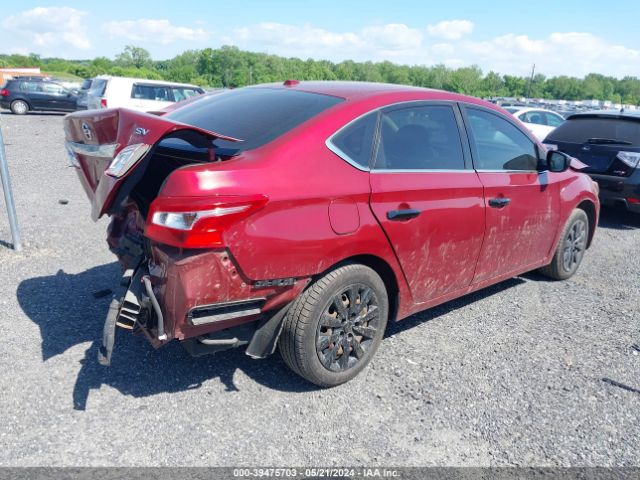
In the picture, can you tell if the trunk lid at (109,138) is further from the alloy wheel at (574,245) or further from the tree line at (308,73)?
the tree line at (308,73)

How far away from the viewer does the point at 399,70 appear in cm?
10431

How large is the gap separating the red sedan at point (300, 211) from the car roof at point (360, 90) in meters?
0.02

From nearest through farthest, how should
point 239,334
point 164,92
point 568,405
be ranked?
1. point 239,334
2. point 568,405
3. point 164,92

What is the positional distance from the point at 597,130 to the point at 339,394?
A: 6.58m

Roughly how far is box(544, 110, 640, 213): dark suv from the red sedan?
155 inches

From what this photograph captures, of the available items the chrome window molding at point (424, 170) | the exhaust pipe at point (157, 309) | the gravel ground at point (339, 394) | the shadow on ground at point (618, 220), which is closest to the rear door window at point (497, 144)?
the chrome window molding at point (424, 170)

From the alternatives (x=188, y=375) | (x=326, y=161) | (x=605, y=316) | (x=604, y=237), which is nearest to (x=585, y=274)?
(x=605, y=316)

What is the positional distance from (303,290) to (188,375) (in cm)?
99

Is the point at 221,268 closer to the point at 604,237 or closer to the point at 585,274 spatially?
the point at 585,274

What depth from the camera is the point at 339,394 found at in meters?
3.17

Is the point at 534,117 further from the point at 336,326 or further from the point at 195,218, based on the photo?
the point at 195,218

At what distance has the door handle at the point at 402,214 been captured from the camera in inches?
124

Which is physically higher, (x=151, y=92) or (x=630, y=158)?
(x=151, y=92)

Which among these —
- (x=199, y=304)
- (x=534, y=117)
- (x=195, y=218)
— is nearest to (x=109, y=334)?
(x=199, y=304)
